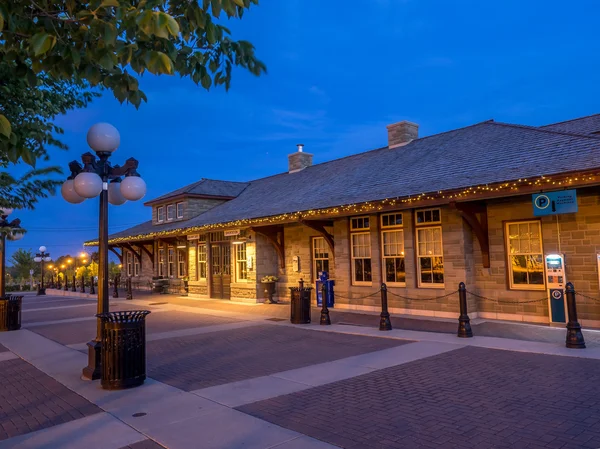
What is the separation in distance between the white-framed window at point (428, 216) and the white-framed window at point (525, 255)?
1.89 meters

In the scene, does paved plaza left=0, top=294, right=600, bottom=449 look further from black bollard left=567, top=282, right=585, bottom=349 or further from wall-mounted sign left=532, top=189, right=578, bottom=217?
wall-mounted sign left=532, top=189, right=578, bottom=217

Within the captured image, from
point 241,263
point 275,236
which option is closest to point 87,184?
point 275,236

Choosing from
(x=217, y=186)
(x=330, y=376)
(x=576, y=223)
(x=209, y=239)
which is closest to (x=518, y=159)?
(x=576, y=223)

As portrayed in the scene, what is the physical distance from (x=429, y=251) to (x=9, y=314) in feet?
40.0

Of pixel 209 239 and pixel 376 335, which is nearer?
pixel 376 335

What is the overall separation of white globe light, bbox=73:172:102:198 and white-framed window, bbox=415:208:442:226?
8.98 m

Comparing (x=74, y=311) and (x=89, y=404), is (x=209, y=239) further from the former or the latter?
(x=89, y=404)

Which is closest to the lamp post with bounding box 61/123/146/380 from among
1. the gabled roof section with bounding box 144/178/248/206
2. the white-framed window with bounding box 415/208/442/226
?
the white-framed window with bounding box 415/208/442/226

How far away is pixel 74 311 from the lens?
18.8 m

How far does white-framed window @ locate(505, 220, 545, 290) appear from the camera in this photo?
11234 mm

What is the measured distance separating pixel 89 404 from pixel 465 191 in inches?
335

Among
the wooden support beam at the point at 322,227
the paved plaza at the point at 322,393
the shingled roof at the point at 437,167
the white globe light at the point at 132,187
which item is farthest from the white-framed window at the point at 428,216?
the white globe light at the point at 132,187

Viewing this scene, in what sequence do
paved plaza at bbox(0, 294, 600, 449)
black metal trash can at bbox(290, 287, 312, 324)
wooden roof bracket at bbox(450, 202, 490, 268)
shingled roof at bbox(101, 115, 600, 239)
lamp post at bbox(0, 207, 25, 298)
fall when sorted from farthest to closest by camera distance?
1. lamp post at bbox(0, 207, 25, 298)
2. black metal trash can at bbox(290, 287, 312, 324)
3. wooden roof bracket at bbox(450, 202, 490, 268)
4. shingled roof at bbox(101, 115, 600, 239)
5. paved plaza at bbox(0, 294, 600, 449)

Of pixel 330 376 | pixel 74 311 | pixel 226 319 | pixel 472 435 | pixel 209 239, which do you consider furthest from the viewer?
pixel 209 239
